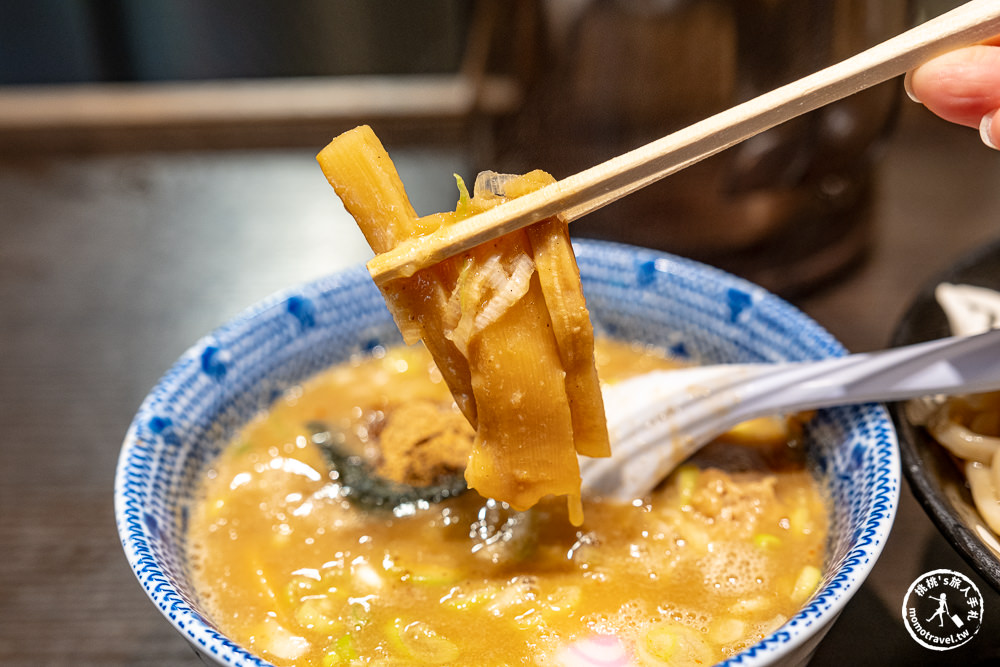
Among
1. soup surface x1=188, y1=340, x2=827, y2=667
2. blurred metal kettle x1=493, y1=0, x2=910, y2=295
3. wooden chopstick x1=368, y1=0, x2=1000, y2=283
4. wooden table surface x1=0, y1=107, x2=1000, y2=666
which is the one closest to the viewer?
wooden chopstick x1=368, y1=0, x2=1000, y2=283

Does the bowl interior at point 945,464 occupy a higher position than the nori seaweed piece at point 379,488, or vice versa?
the nori seaweed piece at point 379,488

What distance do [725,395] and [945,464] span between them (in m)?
0.31

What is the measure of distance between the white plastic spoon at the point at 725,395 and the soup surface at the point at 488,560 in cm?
6

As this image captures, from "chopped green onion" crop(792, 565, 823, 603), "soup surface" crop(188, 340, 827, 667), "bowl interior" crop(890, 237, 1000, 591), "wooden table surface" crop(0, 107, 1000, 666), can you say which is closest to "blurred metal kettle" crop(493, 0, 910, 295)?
"wooden table surface" crop(0, 107, 1000, 666)

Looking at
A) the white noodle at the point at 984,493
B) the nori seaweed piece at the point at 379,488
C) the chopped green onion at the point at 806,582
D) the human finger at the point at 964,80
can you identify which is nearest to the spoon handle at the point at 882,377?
the white noodle at the point at 984,493

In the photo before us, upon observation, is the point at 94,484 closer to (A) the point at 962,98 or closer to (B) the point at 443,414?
(B) the point at 443,414

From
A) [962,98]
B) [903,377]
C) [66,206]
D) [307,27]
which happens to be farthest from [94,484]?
[307,27]

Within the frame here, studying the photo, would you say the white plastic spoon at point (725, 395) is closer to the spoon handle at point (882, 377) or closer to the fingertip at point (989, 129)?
the spoon handle at point (882, 377)

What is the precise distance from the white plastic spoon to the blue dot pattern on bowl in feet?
0.18

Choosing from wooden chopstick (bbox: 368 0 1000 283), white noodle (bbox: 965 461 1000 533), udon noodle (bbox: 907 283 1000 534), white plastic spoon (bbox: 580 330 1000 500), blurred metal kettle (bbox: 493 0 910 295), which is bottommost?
white noodle (bbox: 965 461 1000 533)

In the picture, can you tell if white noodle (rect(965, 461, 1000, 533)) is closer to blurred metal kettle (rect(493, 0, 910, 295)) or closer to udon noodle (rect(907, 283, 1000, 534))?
udon noodle (rect(907, 283, 1000, 534))

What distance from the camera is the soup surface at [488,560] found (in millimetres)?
1101

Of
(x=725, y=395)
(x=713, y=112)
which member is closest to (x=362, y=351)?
(x=725, y=395)

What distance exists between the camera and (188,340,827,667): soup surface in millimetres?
1101
